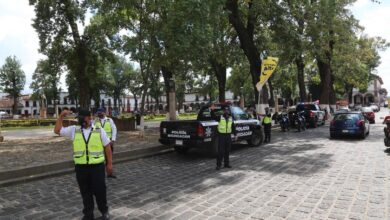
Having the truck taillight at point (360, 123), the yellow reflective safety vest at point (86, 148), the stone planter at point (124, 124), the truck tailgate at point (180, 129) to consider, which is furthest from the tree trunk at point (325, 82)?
the yellow reflective safety vest at point (86, 148)

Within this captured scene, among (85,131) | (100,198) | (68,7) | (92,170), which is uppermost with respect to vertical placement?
(68,7)

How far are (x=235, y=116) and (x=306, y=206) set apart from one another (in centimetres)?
776

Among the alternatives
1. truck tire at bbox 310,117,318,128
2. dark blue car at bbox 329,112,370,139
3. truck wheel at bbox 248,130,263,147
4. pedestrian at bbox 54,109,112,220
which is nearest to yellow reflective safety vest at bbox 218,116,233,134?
truck wheel at bbox 248,130,263,147

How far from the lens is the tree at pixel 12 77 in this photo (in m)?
69.1

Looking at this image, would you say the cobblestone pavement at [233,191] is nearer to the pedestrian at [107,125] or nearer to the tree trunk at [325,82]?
the pedestrian at [107,125]

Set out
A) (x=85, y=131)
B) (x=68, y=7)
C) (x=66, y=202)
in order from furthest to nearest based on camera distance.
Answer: (x=68, y=7)
(x=66, y=202)
(x=85, y=131)

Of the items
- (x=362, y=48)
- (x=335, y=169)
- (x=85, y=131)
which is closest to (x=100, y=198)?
(x=85, y=131)

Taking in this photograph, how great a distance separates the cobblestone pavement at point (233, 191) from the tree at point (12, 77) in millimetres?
67027

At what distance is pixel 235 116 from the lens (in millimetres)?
14117

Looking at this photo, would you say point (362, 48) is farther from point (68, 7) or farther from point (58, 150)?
point (58, 150)

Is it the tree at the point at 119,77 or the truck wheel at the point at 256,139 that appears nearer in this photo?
the truck wheel at the point at 256,139

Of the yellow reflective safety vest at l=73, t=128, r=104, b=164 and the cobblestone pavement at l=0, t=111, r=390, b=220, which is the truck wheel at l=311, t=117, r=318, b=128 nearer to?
the cobblestone pavement at l=0, t=111, r=390, b=220

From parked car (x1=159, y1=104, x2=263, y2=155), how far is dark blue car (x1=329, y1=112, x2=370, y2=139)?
5.35 meters

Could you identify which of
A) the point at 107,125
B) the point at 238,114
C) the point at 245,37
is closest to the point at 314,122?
the point at 245,37
